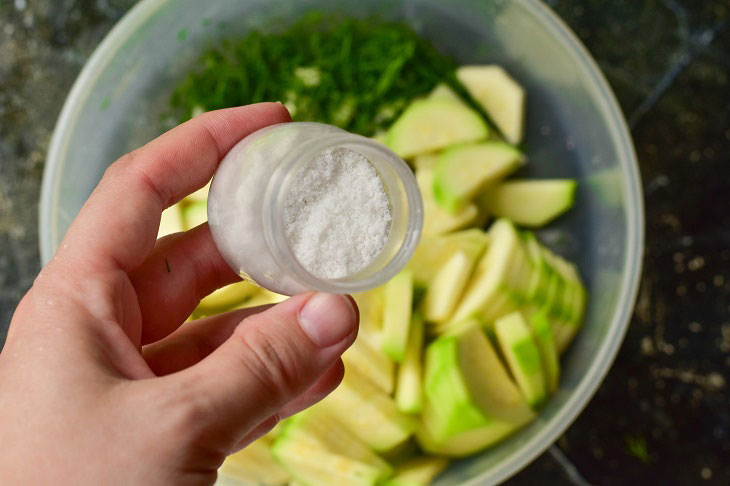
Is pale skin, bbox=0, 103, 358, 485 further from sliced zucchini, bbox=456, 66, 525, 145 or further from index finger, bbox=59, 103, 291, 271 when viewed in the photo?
sliced zucchini, bbox=456, 66, 525, 145

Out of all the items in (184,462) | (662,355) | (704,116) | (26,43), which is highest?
(26,43)

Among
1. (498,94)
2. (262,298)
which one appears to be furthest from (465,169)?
(262,298)

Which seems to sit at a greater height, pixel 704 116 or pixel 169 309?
pixel 169 309

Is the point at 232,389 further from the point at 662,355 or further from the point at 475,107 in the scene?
the point at 662,355

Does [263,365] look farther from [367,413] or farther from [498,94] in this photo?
[498,94]

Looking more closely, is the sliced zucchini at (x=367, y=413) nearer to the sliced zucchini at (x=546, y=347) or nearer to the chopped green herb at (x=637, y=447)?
the sliced zucchini at (x=546, y=347)

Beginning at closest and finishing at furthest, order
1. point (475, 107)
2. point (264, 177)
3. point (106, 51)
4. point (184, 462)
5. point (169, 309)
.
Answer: point (184, 462) < point (264, 177) < point (169, 309) < point (106, 51) < point (475, 107)

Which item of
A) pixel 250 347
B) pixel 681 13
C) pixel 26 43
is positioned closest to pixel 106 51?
pixel 26 43
